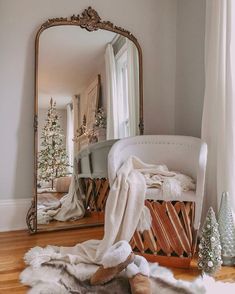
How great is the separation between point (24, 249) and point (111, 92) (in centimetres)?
143

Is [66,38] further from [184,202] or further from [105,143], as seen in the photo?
[184,202]

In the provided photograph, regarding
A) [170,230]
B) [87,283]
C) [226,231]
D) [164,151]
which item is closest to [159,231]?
[170,230]

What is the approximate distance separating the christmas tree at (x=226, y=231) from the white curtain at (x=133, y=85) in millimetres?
1110

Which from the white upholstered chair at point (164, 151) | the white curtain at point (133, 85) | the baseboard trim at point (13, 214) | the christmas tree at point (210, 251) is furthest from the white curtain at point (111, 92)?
the christmas tree at point (210, 251)

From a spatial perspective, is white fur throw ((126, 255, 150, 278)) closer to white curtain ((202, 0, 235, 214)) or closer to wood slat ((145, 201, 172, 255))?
wood slat ((145, 201, 172, 255))

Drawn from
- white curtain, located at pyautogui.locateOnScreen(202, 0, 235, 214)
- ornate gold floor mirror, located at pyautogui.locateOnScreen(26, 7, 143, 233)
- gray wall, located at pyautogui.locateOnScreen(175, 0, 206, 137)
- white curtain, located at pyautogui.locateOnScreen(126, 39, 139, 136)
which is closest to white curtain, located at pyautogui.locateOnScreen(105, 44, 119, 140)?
ornate gold floor mirror, located at pyautogui.locateOnScreen(26, 7, 143, 233)

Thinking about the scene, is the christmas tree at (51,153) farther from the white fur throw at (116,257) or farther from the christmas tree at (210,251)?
the christmas tree at (210,251)

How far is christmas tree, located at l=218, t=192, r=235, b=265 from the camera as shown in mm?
1729

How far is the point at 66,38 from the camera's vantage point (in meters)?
2.43

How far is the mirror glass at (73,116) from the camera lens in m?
2.35

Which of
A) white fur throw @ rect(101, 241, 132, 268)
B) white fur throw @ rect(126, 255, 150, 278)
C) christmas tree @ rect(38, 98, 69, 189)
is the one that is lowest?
white fur throw @ rect(126, 255, 150, 278)

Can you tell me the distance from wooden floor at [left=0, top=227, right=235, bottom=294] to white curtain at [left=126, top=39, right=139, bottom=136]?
38.5 inches

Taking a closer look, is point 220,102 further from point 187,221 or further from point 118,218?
point 118,218

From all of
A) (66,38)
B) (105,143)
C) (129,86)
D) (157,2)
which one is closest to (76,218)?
(105,143)
